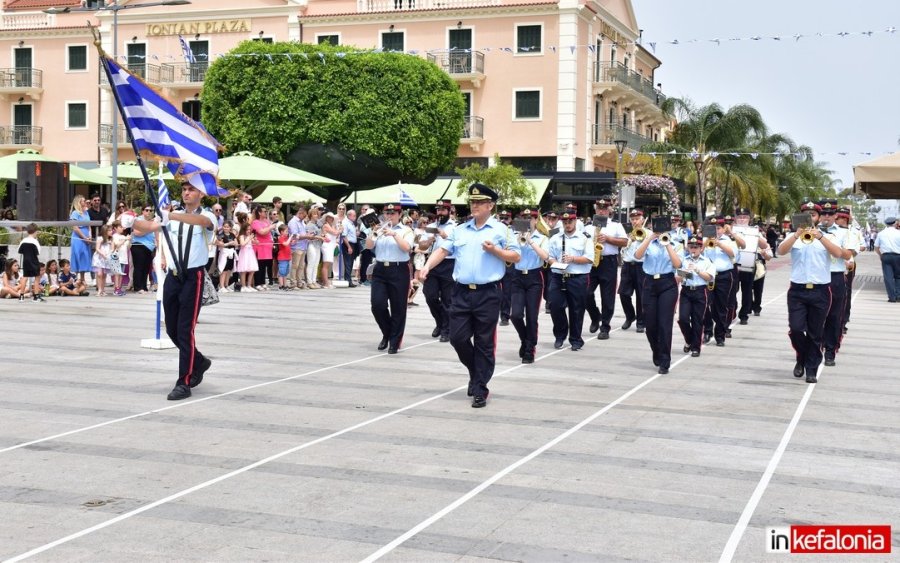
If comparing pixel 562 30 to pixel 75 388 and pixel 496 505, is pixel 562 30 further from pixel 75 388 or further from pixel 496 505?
pixel 496 505

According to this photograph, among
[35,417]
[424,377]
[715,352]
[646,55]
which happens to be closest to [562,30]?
[646,55]

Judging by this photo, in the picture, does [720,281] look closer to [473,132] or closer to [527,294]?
[527,294]

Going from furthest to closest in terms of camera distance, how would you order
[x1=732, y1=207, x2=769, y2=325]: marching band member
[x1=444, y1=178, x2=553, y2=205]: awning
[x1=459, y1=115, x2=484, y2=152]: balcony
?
[x1=459, y1=115, x2=484, y2=152]: balcony < [x1=444, y1=178, x2=553, y2=205]: awning < [x1=732, y1=207, x2=769, y2=325]: marching band member

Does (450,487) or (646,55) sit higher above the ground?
(646,55)

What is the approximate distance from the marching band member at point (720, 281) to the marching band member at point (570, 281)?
6.31 ft

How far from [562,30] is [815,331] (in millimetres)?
37360

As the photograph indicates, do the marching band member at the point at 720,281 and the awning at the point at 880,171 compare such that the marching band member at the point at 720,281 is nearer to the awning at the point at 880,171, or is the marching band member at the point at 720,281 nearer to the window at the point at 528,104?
the awning at the point at 880,171

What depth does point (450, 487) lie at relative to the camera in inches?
286

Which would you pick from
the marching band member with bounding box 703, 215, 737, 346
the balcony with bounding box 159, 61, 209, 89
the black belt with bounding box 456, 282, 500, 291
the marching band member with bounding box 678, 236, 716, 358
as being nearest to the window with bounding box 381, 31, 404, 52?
the balcony with bounding box 159, 61, 209, 89

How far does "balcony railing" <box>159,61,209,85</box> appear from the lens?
51.0 meters

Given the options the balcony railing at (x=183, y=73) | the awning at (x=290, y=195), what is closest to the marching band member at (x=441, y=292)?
the awning at (x=290, y=195)

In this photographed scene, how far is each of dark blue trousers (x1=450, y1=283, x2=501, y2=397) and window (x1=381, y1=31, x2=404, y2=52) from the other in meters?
40.7

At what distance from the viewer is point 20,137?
2128 inches

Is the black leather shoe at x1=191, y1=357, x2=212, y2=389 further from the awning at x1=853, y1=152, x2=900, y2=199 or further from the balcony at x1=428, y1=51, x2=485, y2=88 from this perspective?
the balcony at x1=428, y1=51, x2=485, y2=88
